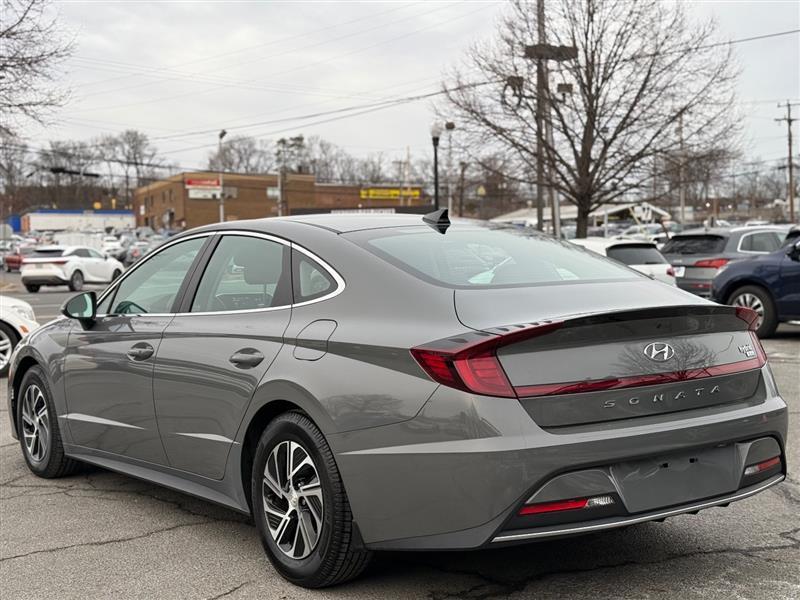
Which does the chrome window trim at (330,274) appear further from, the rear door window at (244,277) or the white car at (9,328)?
the white car at (9,328)

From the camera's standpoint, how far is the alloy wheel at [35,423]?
579cm

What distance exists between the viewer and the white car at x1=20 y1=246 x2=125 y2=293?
3269 cm

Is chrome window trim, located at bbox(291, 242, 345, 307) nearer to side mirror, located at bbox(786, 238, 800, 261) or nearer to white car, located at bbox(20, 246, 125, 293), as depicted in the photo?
side mirror, located at bbox(786, 238, 800, 261)

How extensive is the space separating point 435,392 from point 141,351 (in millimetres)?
2117

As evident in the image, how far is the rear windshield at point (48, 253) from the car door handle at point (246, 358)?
31.5 m

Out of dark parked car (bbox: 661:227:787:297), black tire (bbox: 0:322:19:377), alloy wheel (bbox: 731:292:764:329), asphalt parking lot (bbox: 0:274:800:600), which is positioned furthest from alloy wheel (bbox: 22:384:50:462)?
dark parked car (bbox: 661:227:787:297)

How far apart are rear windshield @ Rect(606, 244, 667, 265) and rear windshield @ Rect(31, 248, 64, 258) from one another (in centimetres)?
2420

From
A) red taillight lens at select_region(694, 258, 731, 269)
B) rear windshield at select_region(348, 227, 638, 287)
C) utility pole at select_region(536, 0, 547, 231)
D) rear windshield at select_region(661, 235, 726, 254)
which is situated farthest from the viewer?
utility pole at select_region(536, 0, 547, 231)

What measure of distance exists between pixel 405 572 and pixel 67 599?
55.4 inches

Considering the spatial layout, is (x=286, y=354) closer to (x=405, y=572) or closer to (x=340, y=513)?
(x=340, y=513)

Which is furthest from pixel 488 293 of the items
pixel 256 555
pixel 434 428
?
pixel 256 555

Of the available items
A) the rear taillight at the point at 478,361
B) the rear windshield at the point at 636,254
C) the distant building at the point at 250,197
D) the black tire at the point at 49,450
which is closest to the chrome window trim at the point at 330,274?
the rear taillight at the point at 478,361

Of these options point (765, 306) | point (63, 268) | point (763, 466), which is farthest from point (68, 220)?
point (763, 466)

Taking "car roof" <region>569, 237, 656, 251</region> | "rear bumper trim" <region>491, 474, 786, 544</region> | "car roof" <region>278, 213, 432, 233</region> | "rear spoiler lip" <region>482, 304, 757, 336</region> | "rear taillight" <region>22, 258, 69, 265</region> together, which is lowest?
"rear bumper trim" <region>491, 474, 786, 544</region>
